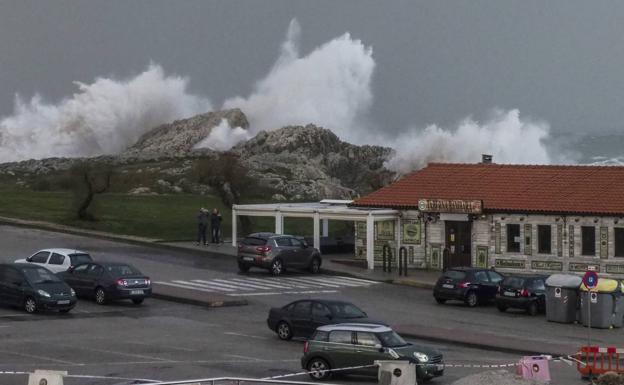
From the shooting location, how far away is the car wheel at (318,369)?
2378 centimetres

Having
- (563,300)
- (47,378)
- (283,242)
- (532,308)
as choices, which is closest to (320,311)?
(563,300)

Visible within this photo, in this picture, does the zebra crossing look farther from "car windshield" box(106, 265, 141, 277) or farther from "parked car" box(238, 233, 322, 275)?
"car windshield" box(106, 265, 141, 277)

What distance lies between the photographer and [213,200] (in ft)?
243

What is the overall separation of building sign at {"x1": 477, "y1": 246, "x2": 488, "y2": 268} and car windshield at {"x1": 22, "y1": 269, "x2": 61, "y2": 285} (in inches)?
738

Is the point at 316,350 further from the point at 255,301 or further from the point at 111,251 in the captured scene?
the point at 111,251

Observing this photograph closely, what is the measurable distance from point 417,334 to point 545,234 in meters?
15.9

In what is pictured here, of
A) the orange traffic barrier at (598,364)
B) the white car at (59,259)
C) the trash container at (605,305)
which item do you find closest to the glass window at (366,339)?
the orange traffic barrier at (598,364)

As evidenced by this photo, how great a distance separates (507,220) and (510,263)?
1.68 metres

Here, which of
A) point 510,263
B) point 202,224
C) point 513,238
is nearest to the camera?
point 510,263

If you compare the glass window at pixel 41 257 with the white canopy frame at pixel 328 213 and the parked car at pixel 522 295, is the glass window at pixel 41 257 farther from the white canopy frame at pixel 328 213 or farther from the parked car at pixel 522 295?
the parked car at pixel 522 295

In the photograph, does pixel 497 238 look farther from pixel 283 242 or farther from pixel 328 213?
pixel 283 242

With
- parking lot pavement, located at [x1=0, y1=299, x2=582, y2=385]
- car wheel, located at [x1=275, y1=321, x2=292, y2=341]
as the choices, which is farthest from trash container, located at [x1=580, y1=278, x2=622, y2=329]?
car wheel, located at [x1=275, y1=321, x2=292, y2=341]

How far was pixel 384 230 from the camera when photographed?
160ft

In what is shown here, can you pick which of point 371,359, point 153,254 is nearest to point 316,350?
point 371,359
